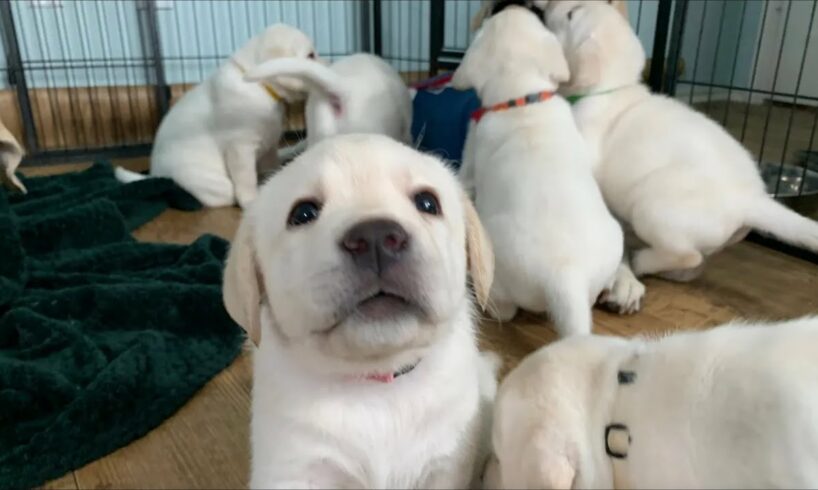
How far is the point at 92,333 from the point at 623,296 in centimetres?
138

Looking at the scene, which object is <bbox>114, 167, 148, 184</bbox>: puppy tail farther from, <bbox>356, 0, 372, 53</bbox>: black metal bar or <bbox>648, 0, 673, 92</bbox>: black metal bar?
<bbox>648, 0, 673, 92</bbox>: black metal bar

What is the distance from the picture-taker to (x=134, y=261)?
7.03 feet

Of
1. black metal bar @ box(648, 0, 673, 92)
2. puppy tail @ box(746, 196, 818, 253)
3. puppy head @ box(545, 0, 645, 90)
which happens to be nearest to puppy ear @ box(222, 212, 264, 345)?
puppy tail @ box(746, 196, 818, 253)

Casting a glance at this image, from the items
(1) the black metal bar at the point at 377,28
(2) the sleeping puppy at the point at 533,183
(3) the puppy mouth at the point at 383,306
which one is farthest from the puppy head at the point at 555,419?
(1) the black metal bar at the point at 377,28

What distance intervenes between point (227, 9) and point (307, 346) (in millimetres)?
3339

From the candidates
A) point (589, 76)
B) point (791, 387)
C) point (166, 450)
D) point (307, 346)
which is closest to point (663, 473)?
point (791, 387)

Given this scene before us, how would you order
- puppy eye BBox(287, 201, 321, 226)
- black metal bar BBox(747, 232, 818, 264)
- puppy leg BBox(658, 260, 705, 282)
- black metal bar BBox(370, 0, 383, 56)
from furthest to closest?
black metal bar BBox(370, 0, 383, 56), black metal bar BBox(747, 232, 818, 264), puppy leg BBox(658, 260, 705, 282), puppy eye BBox(287, 201, 321, 226)

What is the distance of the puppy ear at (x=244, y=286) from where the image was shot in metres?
0.99

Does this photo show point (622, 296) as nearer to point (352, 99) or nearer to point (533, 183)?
point (533, 183)

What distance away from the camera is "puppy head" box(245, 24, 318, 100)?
2.89 metres

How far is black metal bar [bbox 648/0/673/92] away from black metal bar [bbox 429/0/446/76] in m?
1.18

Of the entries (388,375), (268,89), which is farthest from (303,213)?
(268,89)

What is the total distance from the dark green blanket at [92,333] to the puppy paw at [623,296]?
99 centimetres

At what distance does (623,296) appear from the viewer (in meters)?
1.91
